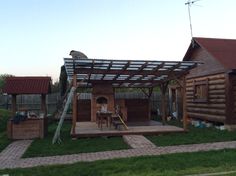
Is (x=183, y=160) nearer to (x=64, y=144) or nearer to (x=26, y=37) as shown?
(x=64, y=144)


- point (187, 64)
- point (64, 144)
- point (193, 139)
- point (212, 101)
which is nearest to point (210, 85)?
point (212, 101)

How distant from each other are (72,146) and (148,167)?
4.04 m

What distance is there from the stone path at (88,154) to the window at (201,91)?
245 inches

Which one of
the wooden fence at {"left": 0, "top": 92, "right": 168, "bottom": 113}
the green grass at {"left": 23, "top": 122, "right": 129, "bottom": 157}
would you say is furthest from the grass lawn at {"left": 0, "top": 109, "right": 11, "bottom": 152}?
the wooden fence at {"left": 0, "top": 92, "right": 168, "bottom": 113}

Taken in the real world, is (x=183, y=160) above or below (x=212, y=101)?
below

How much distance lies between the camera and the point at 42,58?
78.5 ft

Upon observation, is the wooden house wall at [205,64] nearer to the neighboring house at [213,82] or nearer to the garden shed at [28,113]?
the neighboring house at [213,82]

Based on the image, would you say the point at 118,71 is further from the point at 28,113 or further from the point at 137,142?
the point at 28,113

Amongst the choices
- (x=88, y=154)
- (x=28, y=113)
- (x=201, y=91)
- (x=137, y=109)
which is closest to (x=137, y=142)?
(x=88, y=154)

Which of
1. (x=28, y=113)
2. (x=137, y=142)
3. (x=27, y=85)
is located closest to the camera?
(x=137, y=142)

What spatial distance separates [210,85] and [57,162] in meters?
10.4

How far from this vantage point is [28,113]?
13.8 m

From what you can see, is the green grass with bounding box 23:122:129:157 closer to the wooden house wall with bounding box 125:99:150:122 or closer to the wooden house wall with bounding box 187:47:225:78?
the wooden house wall with bounding box 187:47:225:78

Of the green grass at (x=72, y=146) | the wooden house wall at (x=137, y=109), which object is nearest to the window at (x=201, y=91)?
the wooden house wall at (x=137, y=109)
